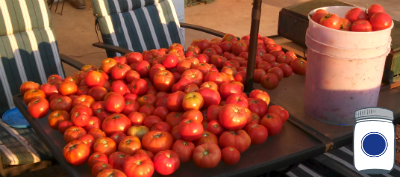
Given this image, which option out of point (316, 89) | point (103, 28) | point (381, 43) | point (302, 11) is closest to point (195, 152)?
point (316, 89)

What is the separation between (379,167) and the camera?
1493mm

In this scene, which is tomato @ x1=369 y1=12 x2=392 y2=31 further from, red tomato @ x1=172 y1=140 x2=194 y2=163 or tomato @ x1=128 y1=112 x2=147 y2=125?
tomato @ x1=128 y1=112 x2=147 y2=125

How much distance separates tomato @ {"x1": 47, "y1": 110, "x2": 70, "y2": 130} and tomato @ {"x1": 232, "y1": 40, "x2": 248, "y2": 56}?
3.46 ft

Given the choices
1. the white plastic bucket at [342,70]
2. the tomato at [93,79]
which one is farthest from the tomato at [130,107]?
the white plastic bucket at [342,70]

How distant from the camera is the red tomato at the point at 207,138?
4.83 ft

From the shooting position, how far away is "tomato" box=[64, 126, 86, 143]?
1508 mm

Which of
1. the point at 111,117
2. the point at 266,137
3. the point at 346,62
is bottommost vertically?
the point at 266,137

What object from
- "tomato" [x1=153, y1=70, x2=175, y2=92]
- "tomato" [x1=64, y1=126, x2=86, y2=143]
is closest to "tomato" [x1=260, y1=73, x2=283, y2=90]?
"tomato" [x1=153, y1=70, x2=175, y2=92]

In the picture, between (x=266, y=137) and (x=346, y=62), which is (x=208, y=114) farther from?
(x=346, y=62)

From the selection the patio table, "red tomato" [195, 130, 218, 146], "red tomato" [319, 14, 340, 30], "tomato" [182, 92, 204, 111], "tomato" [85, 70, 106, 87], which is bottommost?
the patio table

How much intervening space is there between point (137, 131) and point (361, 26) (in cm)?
96

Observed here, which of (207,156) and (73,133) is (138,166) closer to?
(207,156)

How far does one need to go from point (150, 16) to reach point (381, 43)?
213 centimetres

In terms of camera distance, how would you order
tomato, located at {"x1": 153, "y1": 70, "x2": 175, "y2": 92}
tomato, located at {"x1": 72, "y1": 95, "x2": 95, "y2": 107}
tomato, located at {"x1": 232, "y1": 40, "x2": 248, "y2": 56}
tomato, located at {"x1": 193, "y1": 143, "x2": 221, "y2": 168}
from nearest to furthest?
tomato, located at {"x1": 193, "y1": 143, "x2": 221, "y2": 168} < tomato, located at {"x1": 72, "y1": 95, "x2": 95, "y2": 107} < tomato, located at {"x1": 153, "y1": 70, "x2": 175, "y2": 92} < tomato, located at {"x1": 232, "y1": 40, "x2": 248, "y2": 56}
